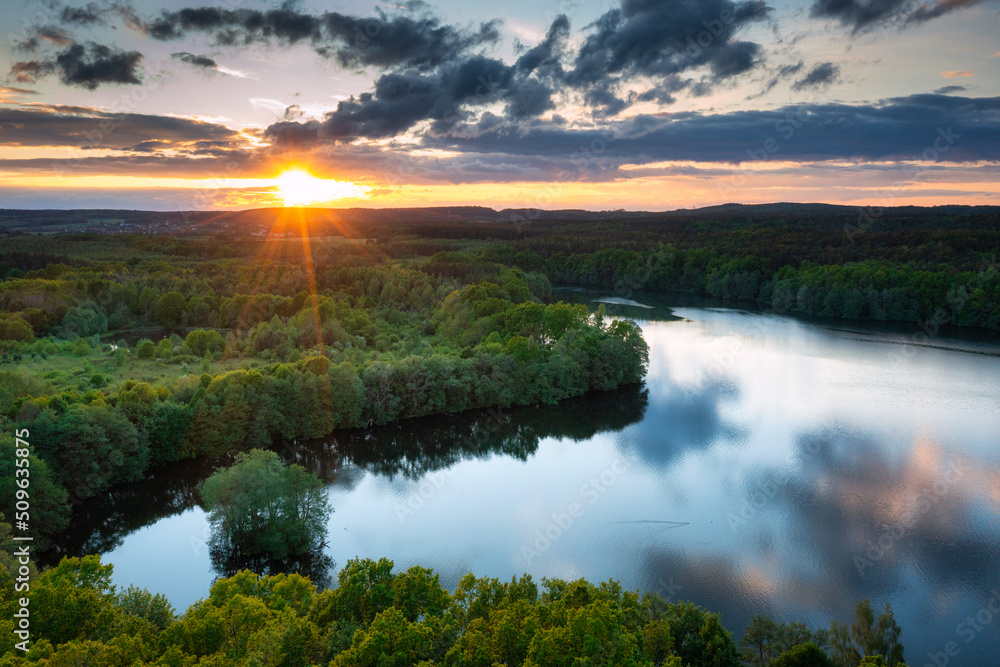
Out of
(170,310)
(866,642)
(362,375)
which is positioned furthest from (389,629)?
(170,310)

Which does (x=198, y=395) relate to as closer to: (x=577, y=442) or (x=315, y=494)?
(x=315, y=494)

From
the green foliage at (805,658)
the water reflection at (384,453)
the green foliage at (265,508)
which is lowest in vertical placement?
the water reflection at (384,453)

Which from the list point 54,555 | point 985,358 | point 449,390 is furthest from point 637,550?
point 985,358

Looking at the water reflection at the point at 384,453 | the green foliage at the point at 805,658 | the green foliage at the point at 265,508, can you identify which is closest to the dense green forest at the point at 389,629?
the green foliage at the point at 805,658

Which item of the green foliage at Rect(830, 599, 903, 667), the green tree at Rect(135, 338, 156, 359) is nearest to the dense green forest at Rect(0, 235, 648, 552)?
the green tree at Rect(135, 338, 156, 359)

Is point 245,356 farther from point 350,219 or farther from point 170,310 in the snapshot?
point 350,219

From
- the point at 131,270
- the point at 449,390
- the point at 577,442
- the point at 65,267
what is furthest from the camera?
the point at 131,270

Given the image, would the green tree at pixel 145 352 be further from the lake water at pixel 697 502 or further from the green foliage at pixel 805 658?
the green foliage at pixel 805 658
